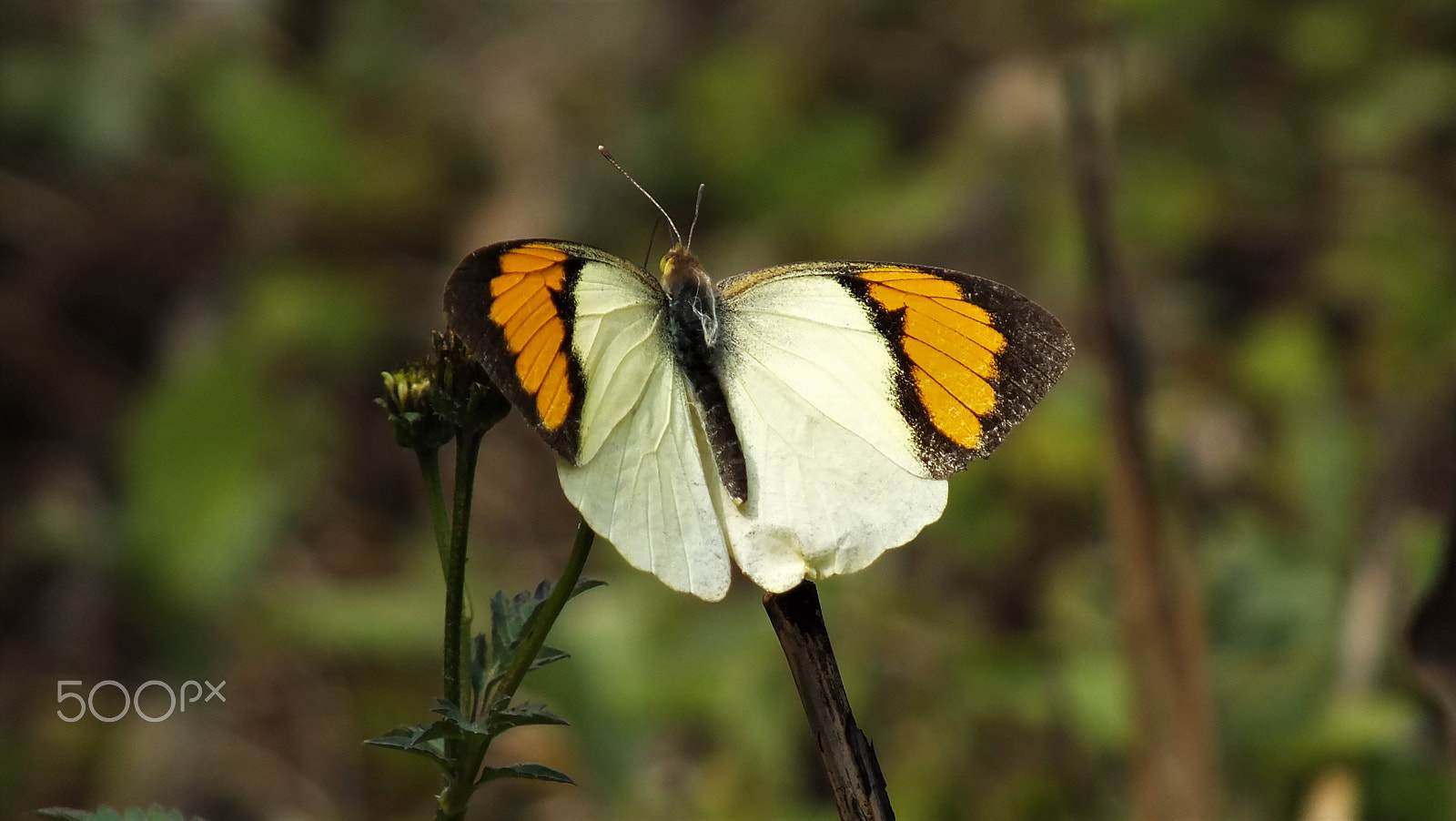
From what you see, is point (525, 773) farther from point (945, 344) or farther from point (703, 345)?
point (945, 344)

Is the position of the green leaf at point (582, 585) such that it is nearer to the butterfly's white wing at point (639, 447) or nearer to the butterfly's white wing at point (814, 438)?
the butterfly's white wing at point (639, 447)

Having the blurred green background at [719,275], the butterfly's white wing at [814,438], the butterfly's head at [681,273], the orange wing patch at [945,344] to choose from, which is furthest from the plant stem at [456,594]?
the blurred green background at [719,275]

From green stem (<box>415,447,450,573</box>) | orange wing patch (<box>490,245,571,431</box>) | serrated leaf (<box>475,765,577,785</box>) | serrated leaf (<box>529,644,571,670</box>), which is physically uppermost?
orange wing patch (<box>490,245,571,431</box>)

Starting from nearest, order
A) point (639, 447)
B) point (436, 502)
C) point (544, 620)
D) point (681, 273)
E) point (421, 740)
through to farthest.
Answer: point (421, 740)
point (544, 620)
point (436, 502)
point (639, 447)
point (681, 273)

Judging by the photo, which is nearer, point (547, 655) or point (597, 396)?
point (547, 655)

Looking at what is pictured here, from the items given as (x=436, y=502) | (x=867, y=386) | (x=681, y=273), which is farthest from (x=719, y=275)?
(x=436, y=502)

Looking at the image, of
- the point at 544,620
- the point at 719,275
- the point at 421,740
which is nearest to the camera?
the point at 421,740

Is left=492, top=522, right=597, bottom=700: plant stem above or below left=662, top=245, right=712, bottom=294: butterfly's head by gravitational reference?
below

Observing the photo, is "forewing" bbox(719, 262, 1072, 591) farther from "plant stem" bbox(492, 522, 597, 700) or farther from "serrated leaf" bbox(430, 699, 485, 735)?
"serrated leaf" bbox(430, 699, 485, 735)

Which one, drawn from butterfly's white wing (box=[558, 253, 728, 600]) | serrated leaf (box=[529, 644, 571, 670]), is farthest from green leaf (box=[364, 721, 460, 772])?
butterfly's white wing (box=[558, 253, 728, 600])
